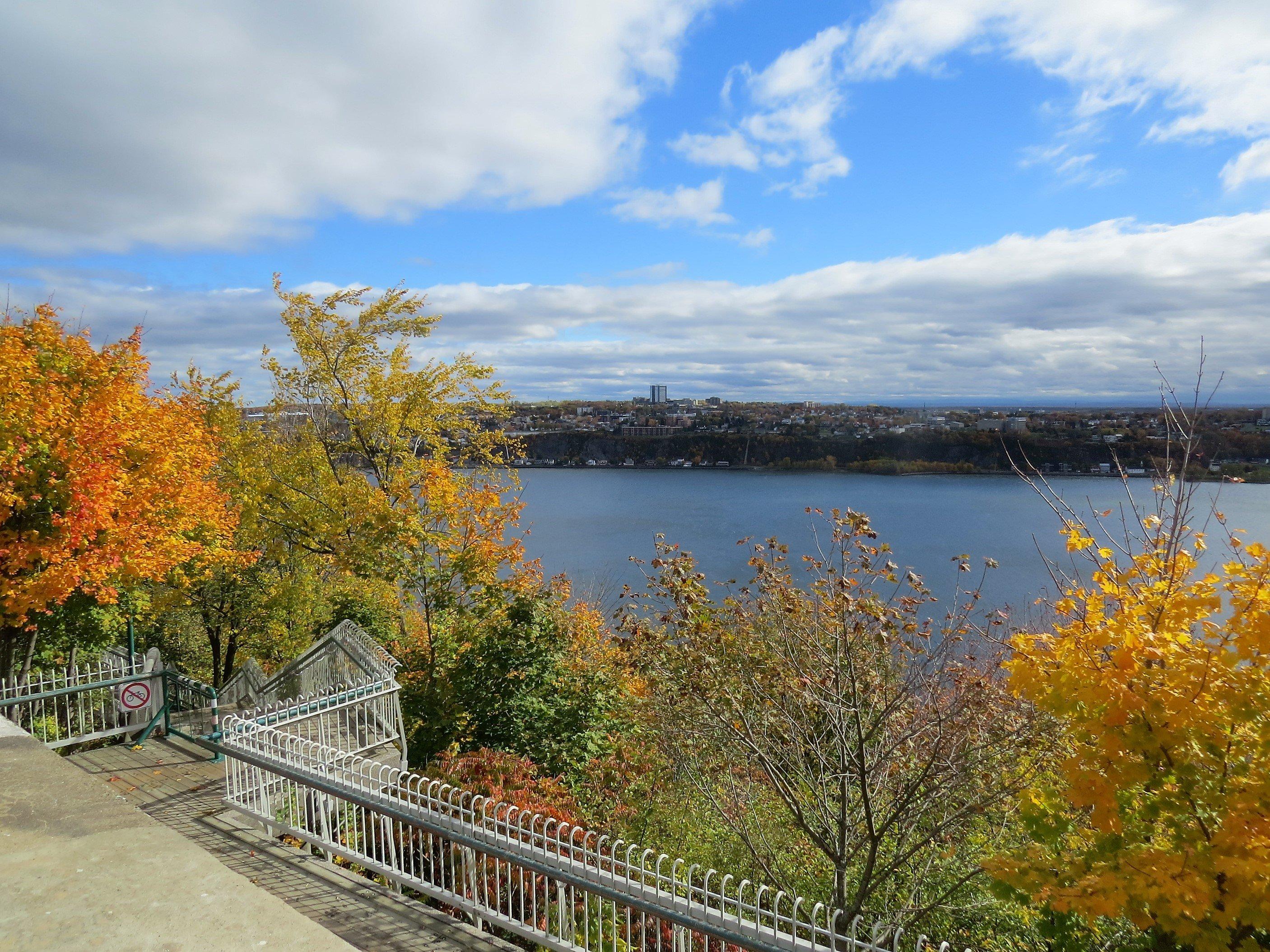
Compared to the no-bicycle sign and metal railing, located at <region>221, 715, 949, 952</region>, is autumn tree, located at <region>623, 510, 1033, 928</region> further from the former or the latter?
the no-bicycle sign

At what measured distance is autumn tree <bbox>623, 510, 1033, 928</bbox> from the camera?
252 inches

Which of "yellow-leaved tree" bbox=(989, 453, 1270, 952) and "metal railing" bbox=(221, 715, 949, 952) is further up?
"yellow-leaved tree" bbox=(989, 453, 1270, 952)

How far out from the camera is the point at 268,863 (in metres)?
6.45

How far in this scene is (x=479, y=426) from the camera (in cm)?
1998

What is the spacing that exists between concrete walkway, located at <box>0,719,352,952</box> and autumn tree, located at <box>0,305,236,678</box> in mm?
7381

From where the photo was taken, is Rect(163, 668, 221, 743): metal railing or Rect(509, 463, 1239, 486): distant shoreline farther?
Rect(509, 463, 1239, 486): distant shoreline

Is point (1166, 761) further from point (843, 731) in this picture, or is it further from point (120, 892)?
point (120, 892)

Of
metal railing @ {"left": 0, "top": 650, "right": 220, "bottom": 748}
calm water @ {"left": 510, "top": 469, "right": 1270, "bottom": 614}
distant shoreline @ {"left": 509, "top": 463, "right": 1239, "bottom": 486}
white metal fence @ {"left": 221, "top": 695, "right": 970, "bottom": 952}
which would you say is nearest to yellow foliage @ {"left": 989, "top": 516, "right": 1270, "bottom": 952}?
white metal fence @ {"left": 221, "top": 695, "right": 970, "bottom": 952}

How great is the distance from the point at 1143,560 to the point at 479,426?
17069 millimetres

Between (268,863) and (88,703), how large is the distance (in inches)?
212

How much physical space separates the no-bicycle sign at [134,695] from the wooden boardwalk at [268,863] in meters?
0.57

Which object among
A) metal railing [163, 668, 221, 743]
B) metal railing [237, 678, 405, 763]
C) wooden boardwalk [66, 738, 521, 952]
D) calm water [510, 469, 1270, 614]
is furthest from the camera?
calm water [510, 469, 1270, 614]

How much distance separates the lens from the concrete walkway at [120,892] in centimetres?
227

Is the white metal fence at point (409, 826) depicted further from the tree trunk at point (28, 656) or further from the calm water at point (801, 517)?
the calm water at point (801, 517)
